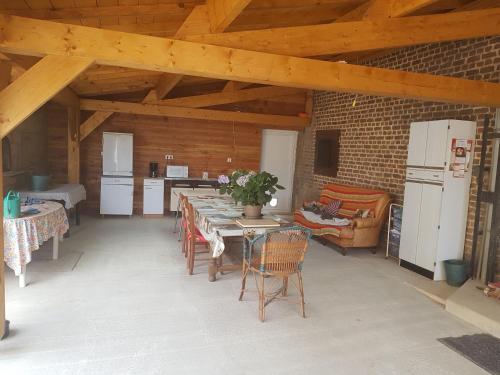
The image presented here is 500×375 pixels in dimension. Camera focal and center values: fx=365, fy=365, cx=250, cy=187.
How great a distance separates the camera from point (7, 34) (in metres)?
2.45

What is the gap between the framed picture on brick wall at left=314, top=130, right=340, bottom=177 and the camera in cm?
733

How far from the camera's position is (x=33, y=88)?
8.41 feet

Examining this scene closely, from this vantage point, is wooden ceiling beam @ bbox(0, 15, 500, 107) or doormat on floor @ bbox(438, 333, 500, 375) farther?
doormat on floor @ bbox(438, 333, 500, 375)

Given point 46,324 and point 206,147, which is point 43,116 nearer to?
point 206,147

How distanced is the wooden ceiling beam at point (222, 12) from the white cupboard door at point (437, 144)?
299 cm

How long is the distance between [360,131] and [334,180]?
1.18 meters

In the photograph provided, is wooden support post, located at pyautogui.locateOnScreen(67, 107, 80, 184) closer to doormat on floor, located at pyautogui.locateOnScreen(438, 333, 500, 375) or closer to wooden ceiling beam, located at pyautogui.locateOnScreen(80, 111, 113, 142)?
wooden ceiling beam, located at pyautogui.locateOnScreen(80, 111, 113, 142)

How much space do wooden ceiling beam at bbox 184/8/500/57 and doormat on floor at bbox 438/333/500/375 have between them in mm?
2762

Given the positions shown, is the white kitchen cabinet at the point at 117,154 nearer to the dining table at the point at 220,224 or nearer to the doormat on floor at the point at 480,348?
the dining table at the point at 220,224

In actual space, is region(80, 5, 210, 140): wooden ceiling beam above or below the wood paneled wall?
above

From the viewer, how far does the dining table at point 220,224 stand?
3.59m

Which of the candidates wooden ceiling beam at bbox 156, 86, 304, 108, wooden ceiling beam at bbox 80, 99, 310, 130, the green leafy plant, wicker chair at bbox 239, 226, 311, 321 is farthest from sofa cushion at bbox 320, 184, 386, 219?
wicker chair at bbox 239, 226, 311, 321

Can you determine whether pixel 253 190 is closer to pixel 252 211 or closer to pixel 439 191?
pixel 252 211

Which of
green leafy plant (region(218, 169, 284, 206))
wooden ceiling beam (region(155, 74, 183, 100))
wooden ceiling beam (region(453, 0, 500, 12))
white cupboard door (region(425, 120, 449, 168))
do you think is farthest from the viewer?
wooden ceiling beam (region(155, 74, 183, 100))
